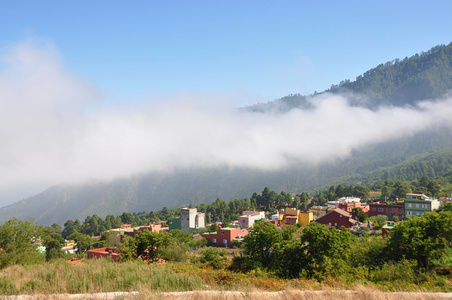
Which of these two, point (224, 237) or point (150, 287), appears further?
point (224, 237)

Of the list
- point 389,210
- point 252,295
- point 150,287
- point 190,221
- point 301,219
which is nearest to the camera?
point 252,295

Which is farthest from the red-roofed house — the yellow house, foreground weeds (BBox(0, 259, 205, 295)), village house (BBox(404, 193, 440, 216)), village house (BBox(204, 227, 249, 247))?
foreground weeds (BBox(0, 259, 205, 295))

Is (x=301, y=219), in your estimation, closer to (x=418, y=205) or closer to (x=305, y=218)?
(x=305, y=218)

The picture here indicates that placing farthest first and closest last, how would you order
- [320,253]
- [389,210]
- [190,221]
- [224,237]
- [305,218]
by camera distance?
[190,221]
[305,218]
[389,210]
[224,237]
[320,253]

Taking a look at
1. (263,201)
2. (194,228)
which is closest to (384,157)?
(263,201)

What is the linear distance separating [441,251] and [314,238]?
5734mm

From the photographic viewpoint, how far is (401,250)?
15.5m

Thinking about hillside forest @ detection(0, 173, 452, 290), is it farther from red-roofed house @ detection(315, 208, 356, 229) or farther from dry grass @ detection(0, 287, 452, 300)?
red-roofed house @ detection(315, 208, 356, 229)

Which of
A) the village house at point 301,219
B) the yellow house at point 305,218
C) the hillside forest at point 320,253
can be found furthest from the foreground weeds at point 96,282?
the yellow house at point 305,218

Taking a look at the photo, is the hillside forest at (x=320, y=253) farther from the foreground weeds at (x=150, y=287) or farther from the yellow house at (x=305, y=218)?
the yellow house at (x=305, y=218)

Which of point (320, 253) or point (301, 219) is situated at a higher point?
point (320, 253)

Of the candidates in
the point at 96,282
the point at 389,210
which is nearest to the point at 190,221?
the point at 389,210

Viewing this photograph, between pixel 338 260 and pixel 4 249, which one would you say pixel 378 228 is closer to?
pixel 338 260

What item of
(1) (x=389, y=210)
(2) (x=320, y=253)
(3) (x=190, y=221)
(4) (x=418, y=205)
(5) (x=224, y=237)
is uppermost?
(4) (x=418, y=205)
